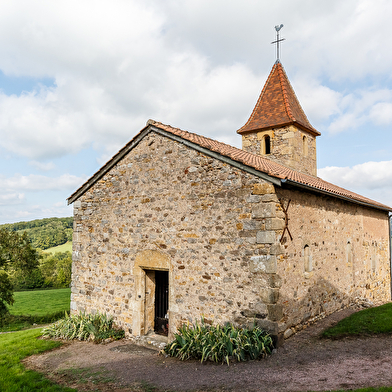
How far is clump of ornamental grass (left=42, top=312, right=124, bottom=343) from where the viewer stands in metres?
9.59

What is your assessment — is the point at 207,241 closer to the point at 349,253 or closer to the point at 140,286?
the point at 140,286

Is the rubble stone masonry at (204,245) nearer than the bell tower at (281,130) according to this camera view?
Yes

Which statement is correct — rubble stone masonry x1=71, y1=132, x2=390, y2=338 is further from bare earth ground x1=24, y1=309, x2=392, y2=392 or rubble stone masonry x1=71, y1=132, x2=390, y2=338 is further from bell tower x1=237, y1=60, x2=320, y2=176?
bell tower x1=237, y1=60, x2=320, y2=176

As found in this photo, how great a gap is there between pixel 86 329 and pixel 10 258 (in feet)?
30.6

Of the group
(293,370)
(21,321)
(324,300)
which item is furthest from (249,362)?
(21,321)

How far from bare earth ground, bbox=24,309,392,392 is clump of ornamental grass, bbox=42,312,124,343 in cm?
103

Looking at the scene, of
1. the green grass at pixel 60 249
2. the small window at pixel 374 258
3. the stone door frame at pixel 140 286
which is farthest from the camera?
the green grass at pixel 60 249

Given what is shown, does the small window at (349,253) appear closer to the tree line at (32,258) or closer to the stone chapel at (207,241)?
the stone chapel at (207,241)

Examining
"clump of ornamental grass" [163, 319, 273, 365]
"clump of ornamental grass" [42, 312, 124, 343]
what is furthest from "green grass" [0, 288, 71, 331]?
A: "clump of ornamental grass" [163, 319, 273, 365]

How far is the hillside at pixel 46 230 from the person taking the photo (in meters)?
41.8

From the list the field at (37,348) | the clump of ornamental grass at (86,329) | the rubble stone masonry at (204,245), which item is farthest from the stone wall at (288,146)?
the clump of ornamental grass at (86,329)

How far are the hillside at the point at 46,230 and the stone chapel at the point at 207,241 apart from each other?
34.6m

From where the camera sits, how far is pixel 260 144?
14.1 metres

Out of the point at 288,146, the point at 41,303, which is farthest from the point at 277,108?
the point at 41,303
